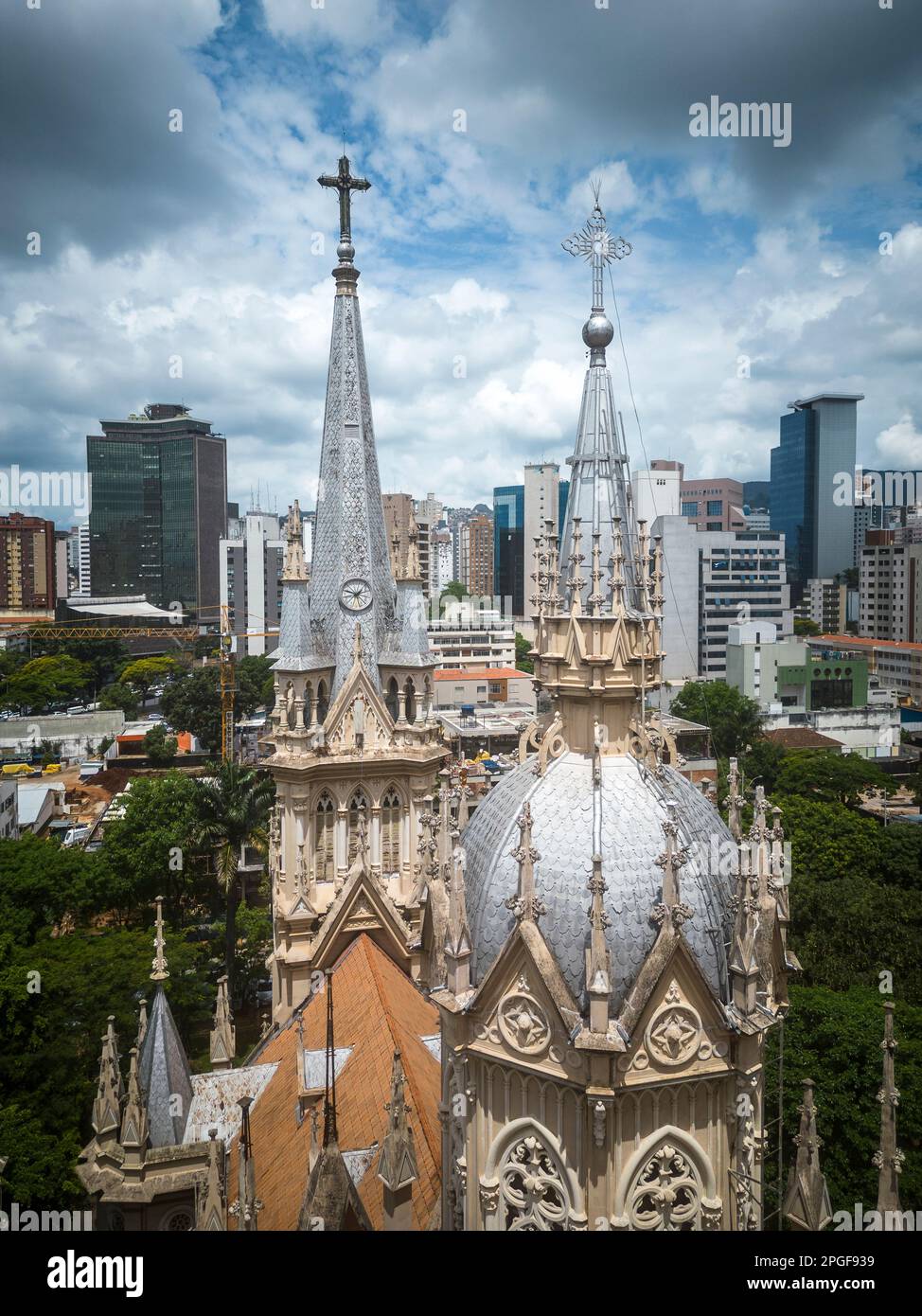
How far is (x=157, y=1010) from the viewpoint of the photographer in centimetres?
1620

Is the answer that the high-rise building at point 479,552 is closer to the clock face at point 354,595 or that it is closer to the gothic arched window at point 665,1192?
the clock face at point 354,595

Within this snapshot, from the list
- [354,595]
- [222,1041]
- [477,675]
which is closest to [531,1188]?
[222,1041]

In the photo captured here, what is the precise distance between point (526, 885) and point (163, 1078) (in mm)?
10993

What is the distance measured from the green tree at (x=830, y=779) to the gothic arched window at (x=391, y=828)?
3653cm

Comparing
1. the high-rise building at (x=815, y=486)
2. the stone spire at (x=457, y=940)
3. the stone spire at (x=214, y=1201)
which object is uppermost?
the high-rise building at (x=815, y=486)

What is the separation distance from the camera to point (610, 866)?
8.84m

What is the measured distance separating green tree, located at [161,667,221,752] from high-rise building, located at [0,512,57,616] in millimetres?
18425

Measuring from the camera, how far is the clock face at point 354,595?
75.8 ft

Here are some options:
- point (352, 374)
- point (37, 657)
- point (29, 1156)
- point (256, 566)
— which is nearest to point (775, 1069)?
point (29, 1156)

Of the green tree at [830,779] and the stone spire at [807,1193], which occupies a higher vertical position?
the stone spire at [807,1193]

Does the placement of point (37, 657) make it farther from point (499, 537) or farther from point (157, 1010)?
point (499, 537)

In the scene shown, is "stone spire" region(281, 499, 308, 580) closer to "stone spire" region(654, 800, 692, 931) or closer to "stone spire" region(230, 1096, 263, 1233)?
"stone spire" region(230, 1096, 263, 1233)

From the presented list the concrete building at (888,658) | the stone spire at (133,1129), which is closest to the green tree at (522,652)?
the concrete building at (888,658)

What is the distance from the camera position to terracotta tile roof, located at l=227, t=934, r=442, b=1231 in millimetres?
12844
